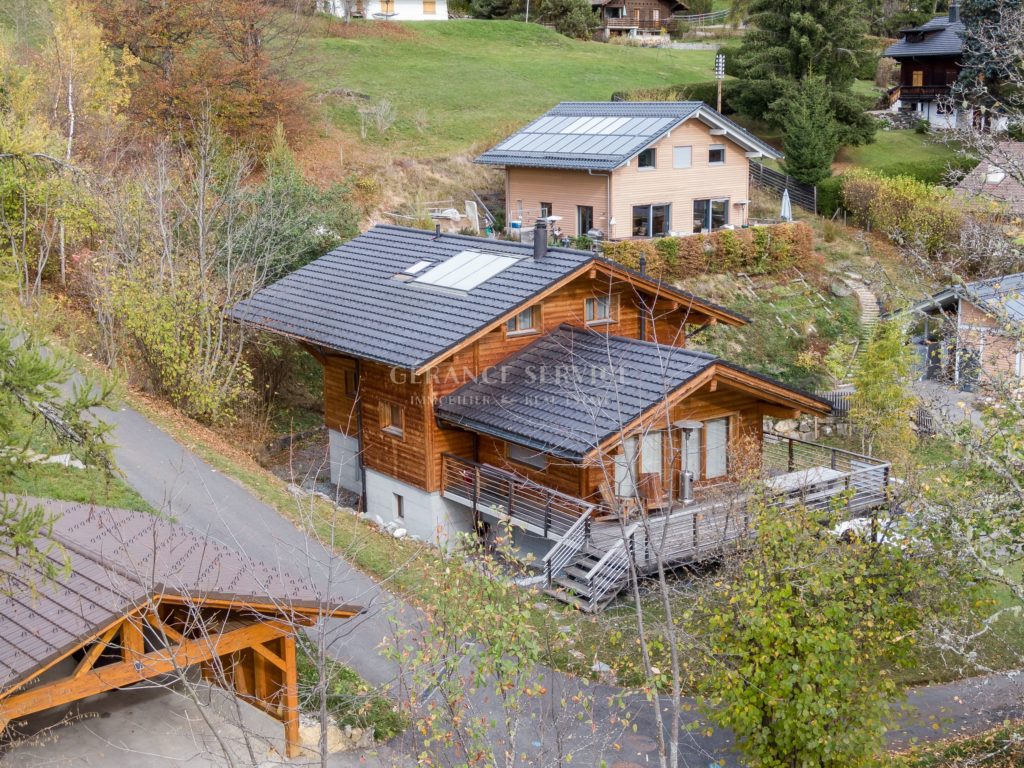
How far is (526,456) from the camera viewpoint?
22.2 metres

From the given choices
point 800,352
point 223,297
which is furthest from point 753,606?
point 800,352

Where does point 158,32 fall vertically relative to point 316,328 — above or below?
above

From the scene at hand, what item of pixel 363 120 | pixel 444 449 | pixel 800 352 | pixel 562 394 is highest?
pixel 363 120

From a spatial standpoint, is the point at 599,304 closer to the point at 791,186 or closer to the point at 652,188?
the point at 652,188

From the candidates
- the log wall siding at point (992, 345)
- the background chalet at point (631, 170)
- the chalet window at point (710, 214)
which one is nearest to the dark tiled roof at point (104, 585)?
the log wall siding at point (992, 345)

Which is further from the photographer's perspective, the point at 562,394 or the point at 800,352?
the point at 800,352

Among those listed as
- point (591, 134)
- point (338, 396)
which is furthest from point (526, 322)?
point (591, 134)

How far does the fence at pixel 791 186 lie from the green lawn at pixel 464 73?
11.1 meters

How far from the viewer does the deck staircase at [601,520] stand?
19016 mm

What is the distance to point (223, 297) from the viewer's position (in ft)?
89.3

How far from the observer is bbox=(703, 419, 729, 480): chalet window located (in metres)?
22.3

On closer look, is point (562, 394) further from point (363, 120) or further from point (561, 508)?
point (363, 120)

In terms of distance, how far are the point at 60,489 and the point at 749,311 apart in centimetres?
2581

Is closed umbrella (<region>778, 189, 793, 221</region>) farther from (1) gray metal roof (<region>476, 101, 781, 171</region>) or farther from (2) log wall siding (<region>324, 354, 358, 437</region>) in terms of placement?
(2) log wall siding (<region>324, 354, 358, 437</region>)
